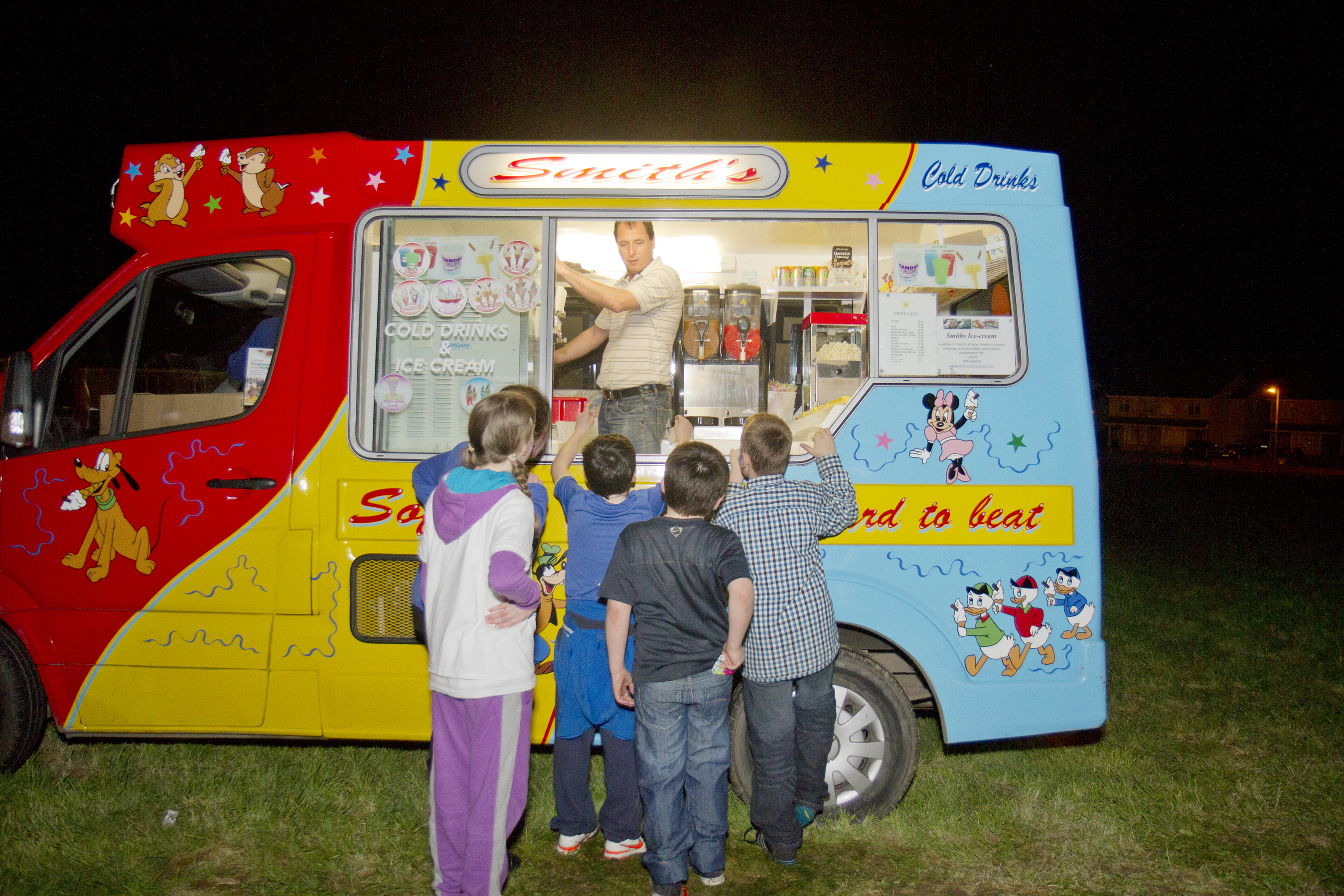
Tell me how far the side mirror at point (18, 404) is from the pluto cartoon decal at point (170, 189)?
2.72 feet

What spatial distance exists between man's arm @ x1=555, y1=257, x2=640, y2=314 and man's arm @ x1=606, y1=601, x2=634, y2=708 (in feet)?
5.58

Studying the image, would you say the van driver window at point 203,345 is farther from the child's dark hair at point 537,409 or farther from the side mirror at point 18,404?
the child's dark hair at point 537,409

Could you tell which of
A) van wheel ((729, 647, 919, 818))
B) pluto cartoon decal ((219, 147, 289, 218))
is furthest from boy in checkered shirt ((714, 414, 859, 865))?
pluto cartoon decal ((219, 147, 289, 218))

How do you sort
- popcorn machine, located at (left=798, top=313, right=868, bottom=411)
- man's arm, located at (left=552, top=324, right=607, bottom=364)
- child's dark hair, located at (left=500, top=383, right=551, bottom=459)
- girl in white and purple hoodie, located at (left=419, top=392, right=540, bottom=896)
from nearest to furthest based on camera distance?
girl in white and purple hoodie, located at (left=419, top=392, right=540, bottom=896) < child's dark hair, located at (left=500, top=383, right=551, bottom=459) < popcorn machine, located at (left=798, top=313, right=868, bottom=411) < man's arm, located at (left=552, top=324, right=607, bottom=364)

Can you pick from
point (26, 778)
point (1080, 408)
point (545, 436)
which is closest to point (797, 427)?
point (1080, 408)

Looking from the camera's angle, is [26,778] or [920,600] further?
[26,778]

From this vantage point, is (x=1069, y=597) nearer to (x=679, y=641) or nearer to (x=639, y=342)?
(x=679, y=641)

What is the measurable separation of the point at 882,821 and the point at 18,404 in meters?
4.20

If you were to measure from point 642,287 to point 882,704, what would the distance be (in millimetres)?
2348

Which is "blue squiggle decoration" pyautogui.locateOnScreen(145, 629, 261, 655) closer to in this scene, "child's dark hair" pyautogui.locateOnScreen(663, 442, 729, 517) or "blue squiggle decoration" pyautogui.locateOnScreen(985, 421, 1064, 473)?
"child's dark hair" pyautogui.locateOnScreen(663, 442, 729, 517)

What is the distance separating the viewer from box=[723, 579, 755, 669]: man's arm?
2957mm

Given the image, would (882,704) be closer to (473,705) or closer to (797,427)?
(797,427)

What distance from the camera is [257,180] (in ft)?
12.1

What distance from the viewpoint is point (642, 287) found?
4.27m
